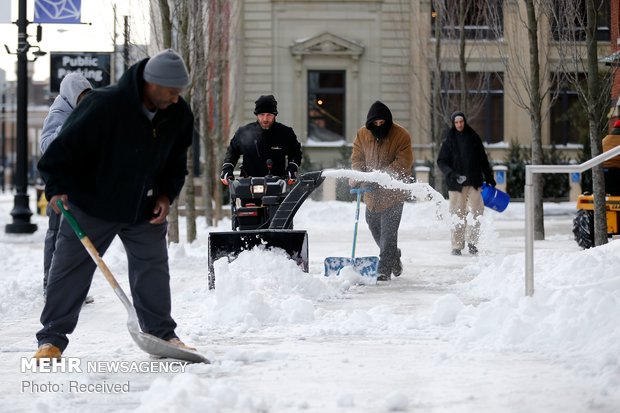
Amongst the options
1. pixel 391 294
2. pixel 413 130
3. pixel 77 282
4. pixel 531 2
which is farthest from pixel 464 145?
pixel 413 130

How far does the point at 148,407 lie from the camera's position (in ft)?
16.9

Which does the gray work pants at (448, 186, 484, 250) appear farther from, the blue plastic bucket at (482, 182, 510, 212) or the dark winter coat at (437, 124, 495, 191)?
the blue plastic bucket at (482, 182, 510, 212)

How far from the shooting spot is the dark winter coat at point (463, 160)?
16.0 meters

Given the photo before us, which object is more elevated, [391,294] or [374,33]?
[374,33]

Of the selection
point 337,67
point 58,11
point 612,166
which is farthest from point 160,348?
point 337,67

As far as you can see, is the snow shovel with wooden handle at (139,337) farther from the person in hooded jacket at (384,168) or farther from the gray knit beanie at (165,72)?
the person in hooded jacket at (384,168)

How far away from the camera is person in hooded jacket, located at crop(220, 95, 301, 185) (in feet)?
38.3

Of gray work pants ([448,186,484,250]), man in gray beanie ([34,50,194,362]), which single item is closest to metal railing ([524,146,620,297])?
man in gray beanie ([34,50,194,362])

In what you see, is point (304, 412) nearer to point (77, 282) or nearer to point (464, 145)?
point (77, 282)

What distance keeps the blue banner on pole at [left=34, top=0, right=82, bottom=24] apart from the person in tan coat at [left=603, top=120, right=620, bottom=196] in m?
10.8

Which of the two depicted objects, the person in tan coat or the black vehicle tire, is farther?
the black vehicle tire

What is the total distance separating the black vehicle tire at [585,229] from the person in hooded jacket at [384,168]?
371cm

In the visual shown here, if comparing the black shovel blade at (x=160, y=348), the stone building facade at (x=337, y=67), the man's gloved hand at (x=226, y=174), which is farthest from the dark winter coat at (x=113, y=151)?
the stone building facade at (x=337, y=67)

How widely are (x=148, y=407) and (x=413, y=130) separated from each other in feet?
103
